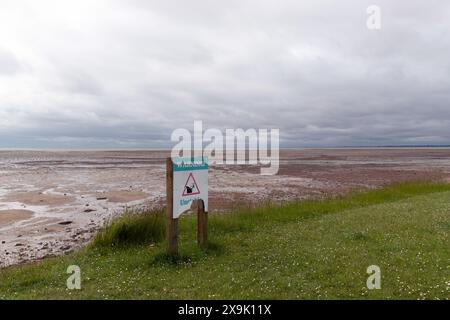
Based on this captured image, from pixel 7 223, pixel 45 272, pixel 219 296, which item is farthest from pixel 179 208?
pixel 7 223

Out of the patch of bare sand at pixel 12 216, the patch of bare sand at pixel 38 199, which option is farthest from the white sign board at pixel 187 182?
→ the patch of bare sand at pixel 38 199

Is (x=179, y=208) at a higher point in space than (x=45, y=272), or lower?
higher

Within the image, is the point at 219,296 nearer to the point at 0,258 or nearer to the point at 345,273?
the point at 345,273

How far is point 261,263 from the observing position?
9.00 m

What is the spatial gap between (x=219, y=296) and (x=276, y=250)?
11.7 feet

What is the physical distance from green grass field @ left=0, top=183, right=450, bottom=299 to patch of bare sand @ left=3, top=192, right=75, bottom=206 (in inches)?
567

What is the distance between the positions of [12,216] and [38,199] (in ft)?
20.4

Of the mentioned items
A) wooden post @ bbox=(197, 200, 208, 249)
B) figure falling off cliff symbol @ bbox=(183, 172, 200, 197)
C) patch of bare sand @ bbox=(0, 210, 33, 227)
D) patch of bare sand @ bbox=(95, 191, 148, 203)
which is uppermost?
figure falling off cliff symbol @ bbox=(183, 172, 200, 197)

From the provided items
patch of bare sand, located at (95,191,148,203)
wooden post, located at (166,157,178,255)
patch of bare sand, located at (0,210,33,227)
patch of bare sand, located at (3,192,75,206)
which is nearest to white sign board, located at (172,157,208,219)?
wooden post, located at (166,157,178,255)

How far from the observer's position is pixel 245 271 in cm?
839

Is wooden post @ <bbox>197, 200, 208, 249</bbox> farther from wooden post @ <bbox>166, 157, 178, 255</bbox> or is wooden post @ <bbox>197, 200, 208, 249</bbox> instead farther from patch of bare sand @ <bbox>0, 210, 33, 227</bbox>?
patch of bare sand @ <bbox>0, 210, 33, 227</bbox>

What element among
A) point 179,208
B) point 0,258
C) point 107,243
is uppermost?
point 179,208

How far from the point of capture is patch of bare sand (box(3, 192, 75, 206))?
79.1 ft

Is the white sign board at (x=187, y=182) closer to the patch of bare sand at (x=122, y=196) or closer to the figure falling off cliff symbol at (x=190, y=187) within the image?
the figure falling off cliff symbol at (x=190, y=187)
